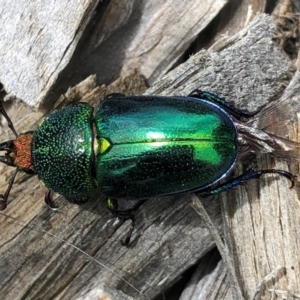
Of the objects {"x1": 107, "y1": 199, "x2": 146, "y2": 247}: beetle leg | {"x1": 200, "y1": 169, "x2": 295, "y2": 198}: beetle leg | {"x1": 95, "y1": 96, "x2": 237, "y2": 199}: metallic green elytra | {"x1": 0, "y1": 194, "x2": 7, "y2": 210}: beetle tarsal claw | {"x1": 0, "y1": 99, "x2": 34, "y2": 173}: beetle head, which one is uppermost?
{"x1": 0, "y1": 99, "x2": 34, "y2": 173}: beetle head

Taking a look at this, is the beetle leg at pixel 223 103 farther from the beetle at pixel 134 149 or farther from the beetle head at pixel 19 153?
the beetle head at pixel 19 153

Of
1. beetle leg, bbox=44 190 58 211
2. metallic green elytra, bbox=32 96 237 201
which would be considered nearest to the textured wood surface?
beetle leg, bbox=44 190 58 211

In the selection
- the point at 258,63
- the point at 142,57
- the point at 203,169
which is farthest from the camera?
the point at 142,57

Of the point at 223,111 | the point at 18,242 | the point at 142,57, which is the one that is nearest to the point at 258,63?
the point at 223,111

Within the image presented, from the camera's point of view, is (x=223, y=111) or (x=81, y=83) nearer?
(x=223, y=111)

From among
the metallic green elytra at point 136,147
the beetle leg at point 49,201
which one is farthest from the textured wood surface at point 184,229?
the metallic green elytra at point 136,147

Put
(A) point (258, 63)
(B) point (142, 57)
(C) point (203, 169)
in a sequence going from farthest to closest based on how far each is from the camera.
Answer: (B) point (142, 57) → (A) point (258, 63) → (C) point (203, 169)

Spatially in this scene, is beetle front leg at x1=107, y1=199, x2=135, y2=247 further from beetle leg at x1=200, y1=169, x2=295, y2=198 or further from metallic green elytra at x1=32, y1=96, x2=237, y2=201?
beetle leg at x1=200, y1=169, x2=295, y2=198

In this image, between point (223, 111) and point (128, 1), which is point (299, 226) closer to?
point (223, 111)
